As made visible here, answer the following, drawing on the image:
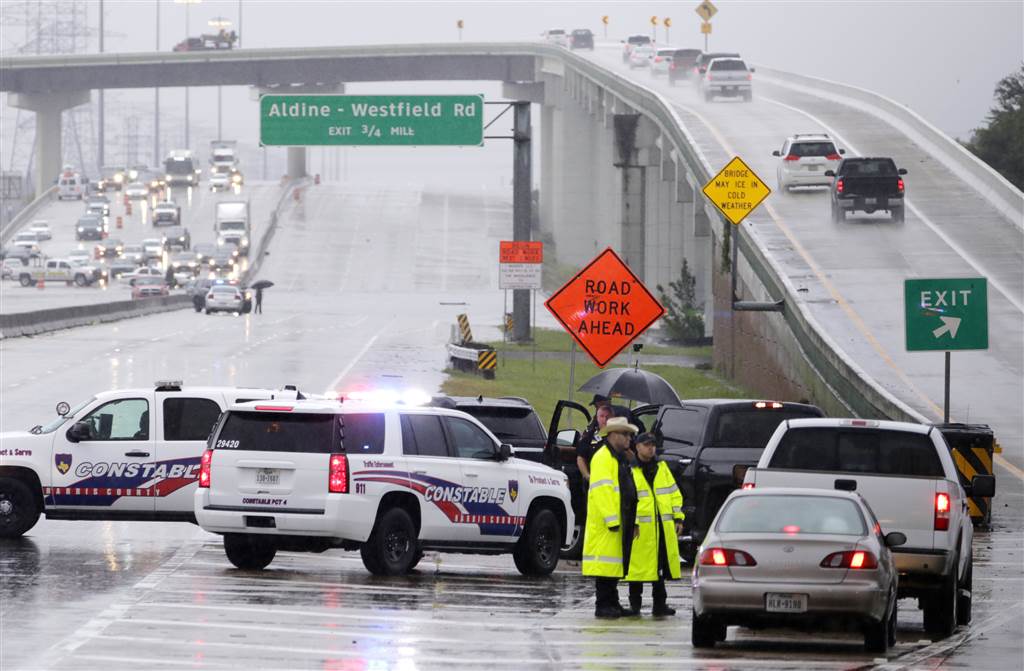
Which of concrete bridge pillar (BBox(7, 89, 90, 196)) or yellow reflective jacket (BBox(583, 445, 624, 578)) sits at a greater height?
concrete bridge pillar (BBox(7, 89, 90, 196))

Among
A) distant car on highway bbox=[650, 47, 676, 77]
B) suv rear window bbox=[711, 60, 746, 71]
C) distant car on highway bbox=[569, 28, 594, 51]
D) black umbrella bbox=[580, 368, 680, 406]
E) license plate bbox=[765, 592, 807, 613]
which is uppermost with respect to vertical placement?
distant car on highway bbox=[569, 28, 594, 51]

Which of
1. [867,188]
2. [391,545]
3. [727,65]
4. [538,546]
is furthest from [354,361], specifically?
[727,65]

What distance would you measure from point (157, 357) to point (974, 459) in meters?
30.6

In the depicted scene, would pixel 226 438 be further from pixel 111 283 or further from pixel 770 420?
pixel 111 283

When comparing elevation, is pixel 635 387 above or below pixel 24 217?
below

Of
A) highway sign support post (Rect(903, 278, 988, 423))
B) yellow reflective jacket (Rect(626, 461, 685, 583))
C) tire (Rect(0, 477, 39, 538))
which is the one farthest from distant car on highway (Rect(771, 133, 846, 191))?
yellow reflective jacket (Rect(626, 461, 685, 583))

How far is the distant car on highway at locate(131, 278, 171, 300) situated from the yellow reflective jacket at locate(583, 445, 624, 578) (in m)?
80.7

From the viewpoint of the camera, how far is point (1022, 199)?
57.7 m

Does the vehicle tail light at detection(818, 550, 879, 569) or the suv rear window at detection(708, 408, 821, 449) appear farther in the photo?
the suv rear window at detection(708, 408, 821, 449)

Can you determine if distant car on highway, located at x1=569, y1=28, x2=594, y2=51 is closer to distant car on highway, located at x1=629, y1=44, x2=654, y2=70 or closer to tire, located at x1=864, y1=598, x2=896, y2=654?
distant car on highway, located at x1=629, y1=44, x2=654, y2=70

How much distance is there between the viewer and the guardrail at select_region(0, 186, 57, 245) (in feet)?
492

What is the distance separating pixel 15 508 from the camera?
19.3 metres

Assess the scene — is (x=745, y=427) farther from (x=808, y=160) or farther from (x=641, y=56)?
(x=641, y=56)

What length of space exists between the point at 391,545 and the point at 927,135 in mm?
60147
